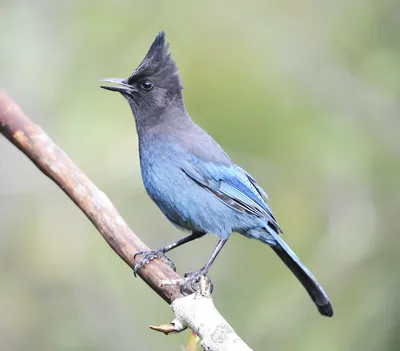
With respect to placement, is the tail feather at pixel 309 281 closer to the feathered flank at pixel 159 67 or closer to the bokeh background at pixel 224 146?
the bokeh background at pixel 224 146

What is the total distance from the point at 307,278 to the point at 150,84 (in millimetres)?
1437

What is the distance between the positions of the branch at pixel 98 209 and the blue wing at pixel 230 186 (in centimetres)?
69

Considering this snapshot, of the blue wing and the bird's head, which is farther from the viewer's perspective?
the bird's head

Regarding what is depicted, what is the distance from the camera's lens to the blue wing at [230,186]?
14.4 feet

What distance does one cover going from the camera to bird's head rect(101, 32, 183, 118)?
4555 mm

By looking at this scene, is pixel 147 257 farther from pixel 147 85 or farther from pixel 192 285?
pixel 147 85

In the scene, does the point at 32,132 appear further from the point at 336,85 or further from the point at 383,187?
the point at 336,85

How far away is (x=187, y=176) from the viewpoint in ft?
14.3

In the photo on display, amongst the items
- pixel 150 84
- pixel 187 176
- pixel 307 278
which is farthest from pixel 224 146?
pixel 307 278

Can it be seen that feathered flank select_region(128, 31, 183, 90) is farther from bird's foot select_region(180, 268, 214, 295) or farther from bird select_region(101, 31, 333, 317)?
bird's foot select_region(180, 268, 214, 295)

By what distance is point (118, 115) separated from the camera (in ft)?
20.1

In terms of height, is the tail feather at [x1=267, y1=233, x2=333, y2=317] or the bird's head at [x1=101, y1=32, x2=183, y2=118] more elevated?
the bird's head at [x1=101, y1=32, x2=183, y2=118]

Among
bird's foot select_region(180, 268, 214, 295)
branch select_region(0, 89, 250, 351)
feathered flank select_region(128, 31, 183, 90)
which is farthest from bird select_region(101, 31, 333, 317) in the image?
bird's foot select_region(180, 268, 214, 295)

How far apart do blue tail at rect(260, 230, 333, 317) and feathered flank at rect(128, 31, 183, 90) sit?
1085 mm
